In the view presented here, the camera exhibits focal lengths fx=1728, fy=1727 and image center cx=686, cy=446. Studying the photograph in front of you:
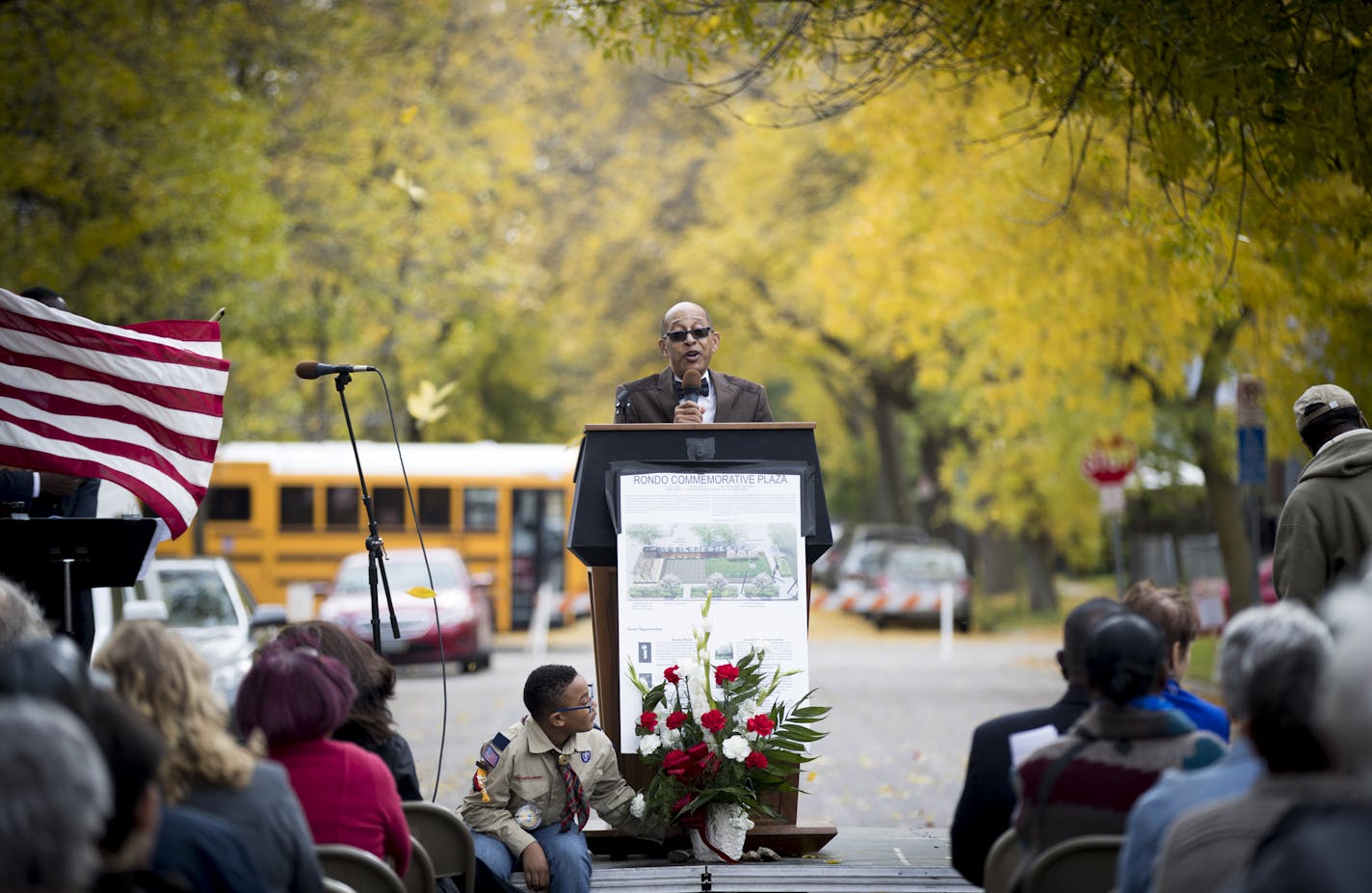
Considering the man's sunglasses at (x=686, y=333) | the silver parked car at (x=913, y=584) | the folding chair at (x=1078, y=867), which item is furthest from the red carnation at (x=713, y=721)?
the silver parked car at (x=913, y=584)

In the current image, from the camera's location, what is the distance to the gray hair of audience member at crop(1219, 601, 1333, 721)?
138 inches

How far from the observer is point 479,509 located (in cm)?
3197

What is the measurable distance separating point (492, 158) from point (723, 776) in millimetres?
28698

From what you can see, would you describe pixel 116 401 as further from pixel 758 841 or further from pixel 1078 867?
pixel 1078 867

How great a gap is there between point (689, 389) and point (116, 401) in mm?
2628

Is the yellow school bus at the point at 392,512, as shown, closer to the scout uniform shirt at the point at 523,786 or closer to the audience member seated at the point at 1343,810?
the scout uniform shirt at the point at 523,786

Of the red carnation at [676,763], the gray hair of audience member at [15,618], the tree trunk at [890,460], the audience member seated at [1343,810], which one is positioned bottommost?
the red carnation at [676,763]

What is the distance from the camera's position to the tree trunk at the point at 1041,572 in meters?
35.9

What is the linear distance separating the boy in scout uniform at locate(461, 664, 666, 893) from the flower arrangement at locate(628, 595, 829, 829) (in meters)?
0.39

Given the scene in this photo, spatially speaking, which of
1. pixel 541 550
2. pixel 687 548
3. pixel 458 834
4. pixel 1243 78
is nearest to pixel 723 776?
pixel 687 548

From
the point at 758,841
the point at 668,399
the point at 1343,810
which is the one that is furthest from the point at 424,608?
the point at 1343,810

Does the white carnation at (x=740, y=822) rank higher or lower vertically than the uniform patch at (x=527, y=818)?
lower

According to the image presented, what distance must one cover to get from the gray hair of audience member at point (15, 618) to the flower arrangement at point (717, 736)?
2884 millimetres

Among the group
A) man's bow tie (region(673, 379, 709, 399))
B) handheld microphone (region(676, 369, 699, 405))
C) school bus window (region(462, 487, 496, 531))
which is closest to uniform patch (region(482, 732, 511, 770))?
handheld microphone (region(676, 369, 699, 405))
